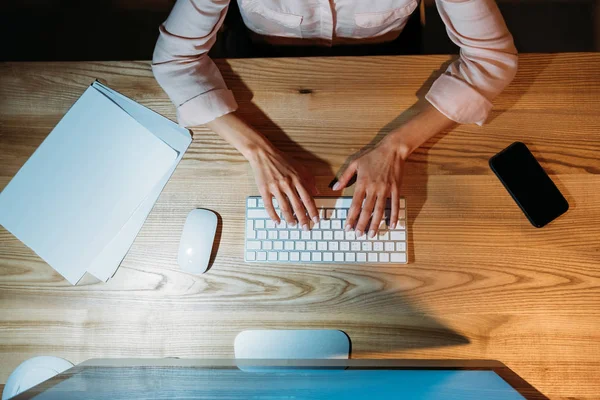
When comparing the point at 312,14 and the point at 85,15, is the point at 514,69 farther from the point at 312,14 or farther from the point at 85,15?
the point at 85,15

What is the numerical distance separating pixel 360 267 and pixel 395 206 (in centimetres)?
13

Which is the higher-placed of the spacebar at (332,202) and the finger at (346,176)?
the finger at (346,176)

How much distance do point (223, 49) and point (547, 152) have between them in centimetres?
80

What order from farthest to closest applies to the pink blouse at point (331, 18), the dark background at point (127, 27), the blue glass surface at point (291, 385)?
the dark background at point (127, 27), the pink blouse at point (331, 18), the blue glass surface at point (291, 385)

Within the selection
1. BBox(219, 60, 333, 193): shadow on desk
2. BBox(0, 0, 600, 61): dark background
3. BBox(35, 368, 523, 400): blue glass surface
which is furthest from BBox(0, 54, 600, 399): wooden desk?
BBox(0, 0, 600, 61): dark background

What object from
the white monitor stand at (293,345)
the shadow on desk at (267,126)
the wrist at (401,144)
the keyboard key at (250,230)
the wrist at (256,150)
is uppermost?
the wrist at (401,144)

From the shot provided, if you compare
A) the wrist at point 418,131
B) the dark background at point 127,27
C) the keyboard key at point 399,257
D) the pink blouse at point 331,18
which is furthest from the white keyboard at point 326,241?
the dark background at point 127,27

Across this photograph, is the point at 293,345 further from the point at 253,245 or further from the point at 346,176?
the point at 346,176

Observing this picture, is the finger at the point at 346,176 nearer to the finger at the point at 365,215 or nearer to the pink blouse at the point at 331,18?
the finger at the point at 365,215

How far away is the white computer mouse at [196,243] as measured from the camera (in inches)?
29.2

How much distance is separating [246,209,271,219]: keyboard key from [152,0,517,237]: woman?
21 mm

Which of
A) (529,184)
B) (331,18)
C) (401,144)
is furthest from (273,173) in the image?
(529,184)

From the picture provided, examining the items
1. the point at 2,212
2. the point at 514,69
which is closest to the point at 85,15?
the point at 2,212

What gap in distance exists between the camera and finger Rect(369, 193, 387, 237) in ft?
2.39
